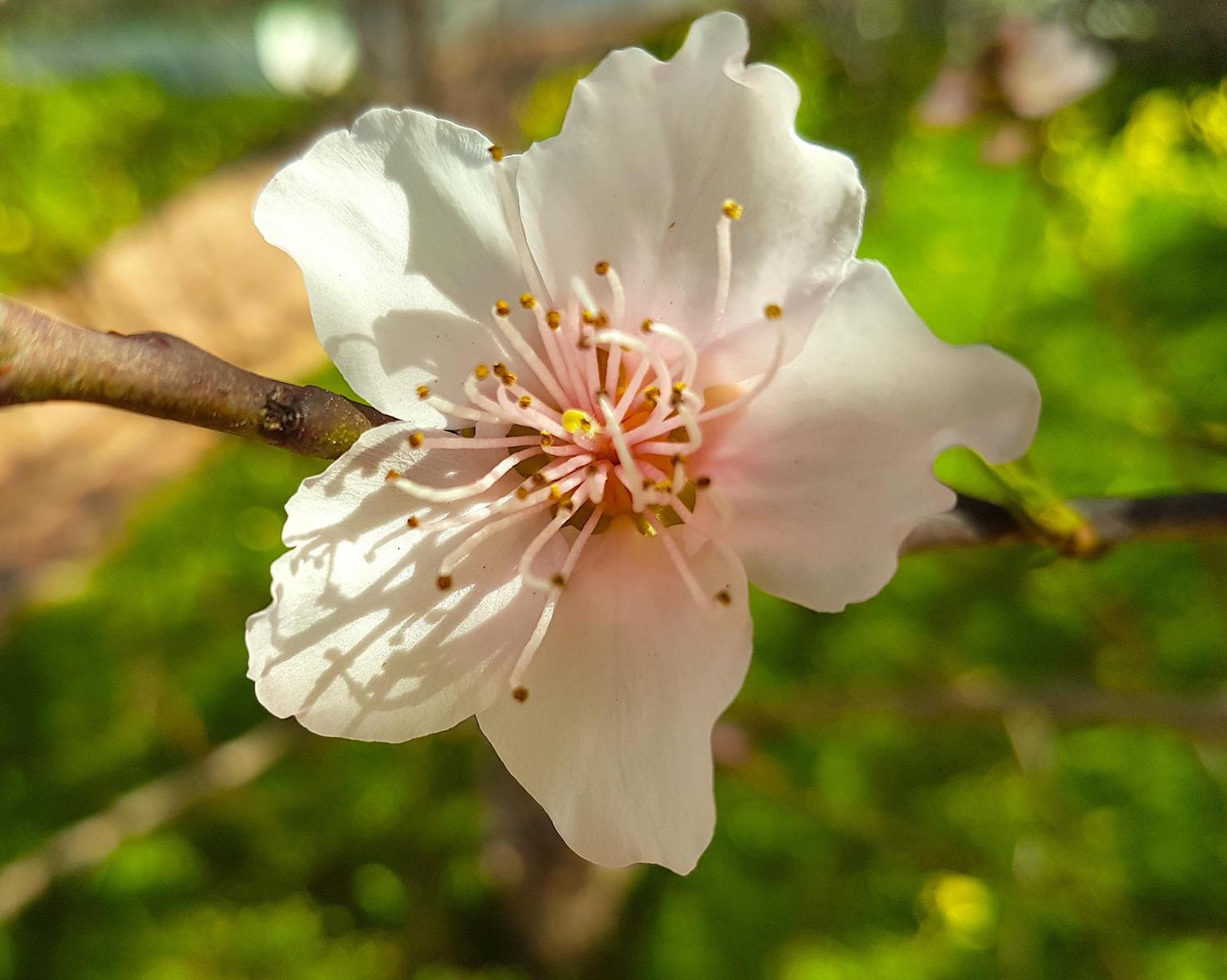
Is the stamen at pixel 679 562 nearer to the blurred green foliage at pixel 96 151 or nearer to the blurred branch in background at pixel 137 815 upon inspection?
the blurred branch in background at pixel 137 815

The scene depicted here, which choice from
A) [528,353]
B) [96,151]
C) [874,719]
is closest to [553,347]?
[528,353]

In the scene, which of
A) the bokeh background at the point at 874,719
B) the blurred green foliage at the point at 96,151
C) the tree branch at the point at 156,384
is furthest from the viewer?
the blurred green foliage at the point at 96,151

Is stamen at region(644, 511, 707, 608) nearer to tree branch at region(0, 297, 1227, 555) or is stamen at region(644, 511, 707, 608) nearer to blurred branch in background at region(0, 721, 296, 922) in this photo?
tree branch at region(0, 297, 1227, 555)

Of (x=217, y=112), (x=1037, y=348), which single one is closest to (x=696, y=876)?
(x=1037, y=348)

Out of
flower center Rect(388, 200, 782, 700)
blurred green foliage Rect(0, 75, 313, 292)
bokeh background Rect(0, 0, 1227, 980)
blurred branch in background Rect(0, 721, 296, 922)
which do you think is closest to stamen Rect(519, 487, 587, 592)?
flower center Rect(388, 200, 782, 700)

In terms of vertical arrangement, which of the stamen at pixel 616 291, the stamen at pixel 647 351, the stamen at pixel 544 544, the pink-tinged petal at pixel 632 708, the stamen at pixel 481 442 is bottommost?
the pink-tinged petal at pixel 632 708

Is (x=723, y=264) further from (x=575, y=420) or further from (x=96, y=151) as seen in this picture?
(x=96, y=151)

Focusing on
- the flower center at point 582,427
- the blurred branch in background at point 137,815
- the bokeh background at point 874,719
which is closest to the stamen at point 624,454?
the flower center at point 582,427
